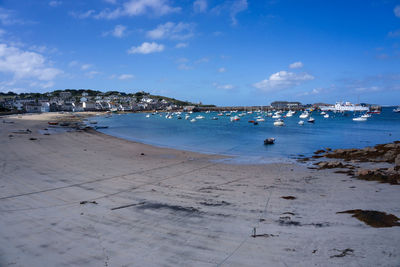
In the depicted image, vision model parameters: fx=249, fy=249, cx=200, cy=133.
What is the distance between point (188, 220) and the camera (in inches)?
290

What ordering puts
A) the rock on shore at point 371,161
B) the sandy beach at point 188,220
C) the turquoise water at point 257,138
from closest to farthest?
the sandy beach at point 188,220 → the rock on shore at point 371,161 → the turquoise water at point 257,138

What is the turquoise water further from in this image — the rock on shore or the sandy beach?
the sandy beach

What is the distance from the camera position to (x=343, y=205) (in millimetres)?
8734

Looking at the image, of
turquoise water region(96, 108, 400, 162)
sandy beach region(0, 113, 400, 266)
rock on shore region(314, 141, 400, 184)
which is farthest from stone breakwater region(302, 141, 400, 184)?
turquoise water region(96, 108, 400, 162)

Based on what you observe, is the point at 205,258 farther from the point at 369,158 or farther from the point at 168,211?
the point at 369,158

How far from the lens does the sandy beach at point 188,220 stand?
5.34 meters

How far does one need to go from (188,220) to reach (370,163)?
15.4 m

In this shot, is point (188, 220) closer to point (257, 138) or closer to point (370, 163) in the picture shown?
point (370, 163)

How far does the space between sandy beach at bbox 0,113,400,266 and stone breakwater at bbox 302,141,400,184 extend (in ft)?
2.92

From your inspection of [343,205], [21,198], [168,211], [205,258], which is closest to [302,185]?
[343,205]

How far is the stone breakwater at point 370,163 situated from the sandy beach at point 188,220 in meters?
0.89

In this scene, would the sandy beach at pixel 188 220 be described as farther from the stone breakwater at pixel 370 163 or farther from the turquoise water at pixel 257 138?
the turquoise water at pixel 257 138

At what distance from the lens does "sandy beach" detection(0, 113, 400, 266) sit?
534 cm

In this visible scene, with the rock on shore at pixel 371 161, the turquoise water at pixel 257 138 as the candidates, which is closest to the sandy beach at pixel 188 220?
the rock on shore at pixel 371 161
